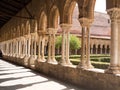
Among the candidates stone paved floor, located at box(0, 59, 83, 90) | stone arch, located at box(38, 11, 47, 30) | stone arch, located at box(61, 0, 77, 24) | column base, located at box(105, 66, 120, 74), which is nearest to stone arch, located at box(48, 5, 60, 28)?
stone arch, located at box(61, 0, 77, 24)

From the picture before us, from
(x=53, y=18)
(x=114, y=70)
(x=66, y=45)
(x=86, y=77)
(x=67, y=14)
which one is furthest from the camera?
(x=53, y=18)

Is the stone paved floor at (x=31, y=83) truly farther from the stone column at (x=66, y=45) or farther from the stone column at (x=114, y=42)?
the stone column at (x=114, y=42)

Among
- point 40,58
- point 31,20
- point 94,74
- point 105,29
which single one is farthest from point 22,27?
point 105,29

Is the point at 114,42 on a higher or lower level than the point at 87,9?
lower

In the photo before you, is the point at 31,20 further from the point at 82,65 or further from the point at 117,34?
the point at 117,34

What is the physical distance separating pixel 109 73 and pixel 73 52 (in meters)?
25.6

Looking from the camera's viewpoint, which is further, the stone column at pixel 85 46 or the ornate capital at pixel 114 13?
the stone column at pixel 85 46

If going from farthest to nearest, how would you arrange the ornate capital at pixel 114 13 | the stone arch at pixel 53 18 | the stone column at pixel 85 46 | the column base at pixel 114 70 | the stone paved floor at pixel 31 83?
1. the stone arch at pixel 53 18
2. the stone column at pixel 85 46
3. the stone paved floor at pixel 31 83
4. the ornate capital at pixel 114 13
5. the column base at pixel 114 70

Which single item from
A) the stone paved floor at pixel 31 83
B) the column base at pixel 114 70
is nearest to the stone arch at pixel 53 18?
the stone paved floor at pixel 31 83

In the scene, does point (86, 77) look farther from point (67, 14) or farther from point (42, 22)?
point (42, 22)

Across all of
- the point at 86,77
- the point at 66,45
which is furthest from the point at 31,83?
the point at 66,45

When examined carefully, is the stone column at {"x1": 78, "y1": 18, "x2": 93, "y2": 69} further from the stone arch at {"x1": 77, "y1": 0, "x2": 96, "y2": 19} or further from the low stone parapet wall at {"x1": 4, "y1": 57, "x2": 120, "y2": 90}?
the low stone parapet wall at {"x1": 4, "y1": 57, "x2": 120, "y2": 90}

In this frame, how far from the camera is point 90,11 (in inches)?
292

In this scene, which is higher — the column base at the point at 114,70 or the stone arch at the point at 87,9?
the stone arch at the point at 87,9
